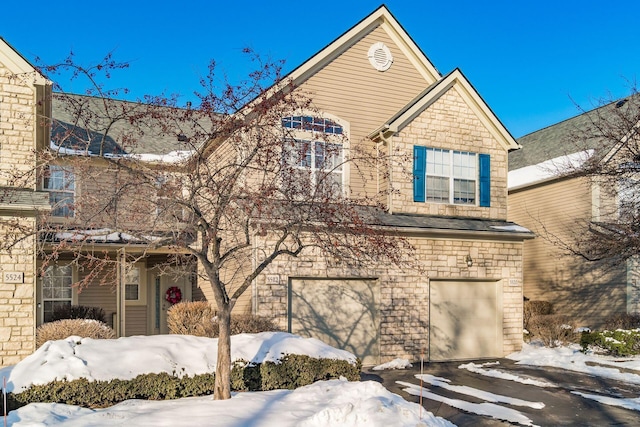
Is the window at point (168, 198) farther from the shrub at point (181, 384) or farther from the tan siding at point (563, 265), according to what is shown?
the tan siding at point (563, 265)

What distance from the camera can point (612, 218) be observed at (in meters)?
20.0

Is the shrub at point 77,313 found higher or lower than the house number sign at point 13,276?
lower

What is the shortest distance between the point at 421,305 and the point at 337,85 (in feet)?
22.2

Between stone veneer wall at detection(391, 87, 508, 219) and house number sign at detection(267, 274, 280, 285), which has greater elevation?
stone veneer wall at detection(391, 87, 508, 219)

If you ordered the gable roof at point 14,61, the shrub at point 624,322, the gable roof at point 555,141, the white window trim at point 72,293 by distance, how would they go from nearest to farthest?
the gable roof at point 14,61, the shrub at point 624,322, the white window trim at point 72,293, the gable roof at point 555,141

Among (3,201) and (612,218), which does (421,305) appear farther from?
(3,201)

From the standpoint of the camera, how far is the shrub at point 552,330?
58.6 ft

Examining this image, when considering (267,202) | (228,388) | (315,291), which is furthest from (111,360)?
(315,291)

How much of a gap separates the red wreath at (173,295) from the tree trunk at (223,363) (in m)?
12.5

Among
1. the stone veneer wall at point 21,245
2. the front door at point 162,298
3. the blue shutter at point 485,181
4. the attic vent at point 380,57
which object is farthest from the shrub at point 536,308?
the stone veneer wall at point 21,245

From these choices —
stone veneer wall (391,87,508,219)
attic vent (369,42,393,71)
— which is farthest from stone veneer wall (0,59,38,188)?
attic vent (369,42,393,71)

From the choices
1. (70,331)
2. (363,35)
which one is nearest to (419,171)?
(363,35)

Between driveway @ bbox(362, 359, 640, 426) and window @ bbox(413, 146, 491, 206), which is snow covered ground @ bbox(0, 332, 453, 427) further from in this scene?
window @ bbox(413, 146, 491, 206)

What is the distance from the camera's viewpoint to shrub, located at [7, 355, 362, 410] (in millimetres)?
9352
